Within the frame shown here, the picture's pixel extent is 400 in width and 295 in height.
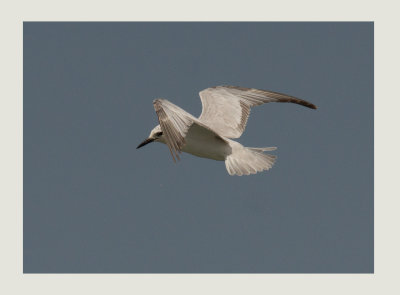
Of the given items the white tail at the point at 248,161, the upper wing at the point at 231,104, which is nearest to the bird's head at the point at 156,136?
the upper wing at the point at 231,104

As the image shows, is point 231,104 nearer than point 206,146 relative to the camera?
No

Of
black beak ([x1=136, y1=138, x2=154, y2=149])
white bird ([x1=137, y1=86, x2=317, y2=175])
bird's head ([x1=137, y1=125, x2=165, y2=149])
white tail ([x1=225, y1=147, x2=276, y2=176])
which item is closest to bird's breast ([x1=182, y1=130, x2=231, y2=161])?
white bird ([x1=137, y1=86, x2=317, y2=175])

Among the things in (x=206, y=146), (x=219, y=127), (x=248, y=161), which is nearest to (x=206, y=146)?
(x=206, y=146)

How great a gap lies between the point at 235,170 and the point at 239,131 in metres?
1.21

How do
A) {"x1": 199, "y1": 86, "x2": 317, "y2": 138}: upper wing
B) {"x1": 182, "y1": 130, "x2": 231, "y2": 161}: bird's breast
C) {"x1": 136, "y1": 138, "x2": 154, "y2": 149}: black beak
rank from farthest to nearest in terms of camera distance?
{"x1": 136, "y1": 138, "x2": 154, "y2": 149}: black beak, {"x1": 199, "y1": 86, "x2": 317, "y2": 138}: upper wing, {"x1": 182, "y1": 130, "x2": 231, "y2": 161}: bird's breast

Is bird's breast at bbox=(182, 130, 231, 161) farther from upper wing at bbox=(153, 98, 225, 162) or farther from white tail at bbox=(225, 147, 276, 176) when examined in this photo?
upper wing at bbox=(153, 98, 225, 162)

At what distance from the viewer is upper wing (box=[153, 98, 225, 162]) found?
8.27 m

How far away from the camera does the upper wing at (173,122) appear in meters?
8.27

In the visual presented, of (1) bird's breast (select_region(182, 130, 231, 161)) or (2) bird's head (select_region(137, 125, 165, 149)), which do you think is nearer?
(1) bird's breast (select_region(182, 130, 231, 161))

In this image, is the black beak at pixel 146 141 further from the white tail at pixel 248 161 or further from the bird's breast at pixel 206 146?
the white tail at pixel 248 161

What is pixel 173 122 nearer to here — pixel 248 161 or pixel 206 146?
pixel 206 146

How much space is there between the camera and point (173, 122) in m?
8.52

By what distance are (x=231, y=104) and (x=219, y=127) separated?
0.70m

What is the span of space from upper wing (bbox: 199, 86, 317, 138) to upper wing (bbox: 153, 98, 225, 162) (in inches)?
61.3
